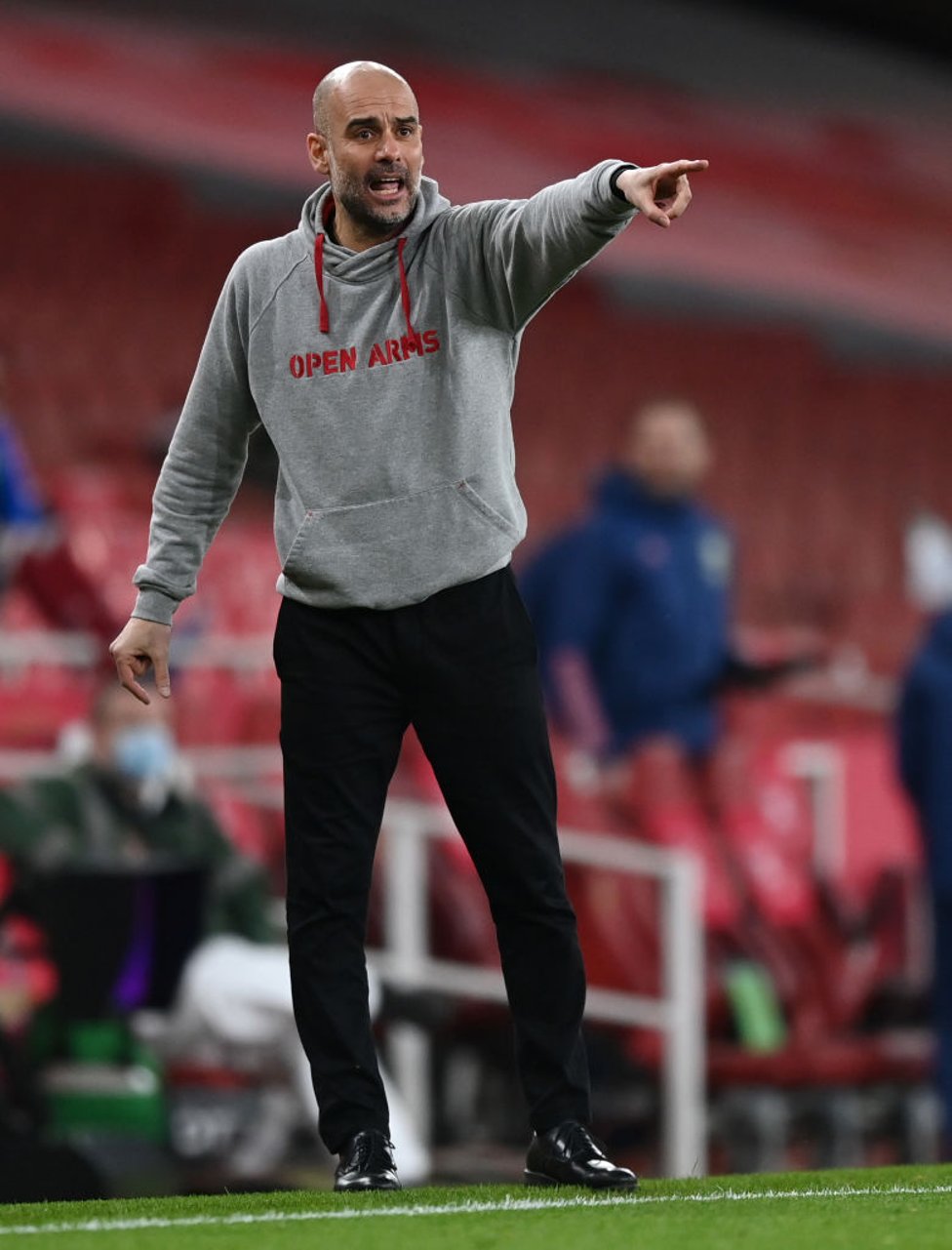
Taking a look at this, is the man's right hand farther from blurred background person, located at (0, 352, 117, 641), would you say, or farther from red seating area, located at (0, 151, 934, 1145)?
red seating area, located at (0, 151, 934, 1145)

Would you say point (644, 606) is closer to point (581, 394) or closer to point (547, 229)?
point (547, 229)

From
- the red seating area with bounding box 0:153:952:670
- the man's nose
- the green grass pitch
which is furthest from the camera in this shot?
the red seating area with bounding box 0:153:952:670

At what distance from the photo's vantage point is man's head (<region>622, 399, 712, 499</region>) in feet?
24.3

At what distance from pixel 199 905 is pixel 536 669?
2.10 m

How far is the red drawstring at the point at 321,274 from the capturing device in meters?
3.33

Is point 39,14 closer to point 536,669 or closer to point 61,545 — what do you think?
point 61,545

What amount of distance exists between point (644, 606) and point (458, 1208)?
14.3ft

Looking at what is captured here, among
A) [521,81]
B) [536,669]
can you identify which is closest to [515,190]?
[521,81]

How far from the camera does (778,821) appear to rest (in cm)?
813

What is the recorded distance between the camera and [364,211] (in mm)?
3283

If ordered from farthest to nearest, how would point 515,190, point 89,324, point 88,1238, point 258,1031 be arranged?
1. point 515,190
2. point 89,324
3. point 258,1031
4. point 88,1238

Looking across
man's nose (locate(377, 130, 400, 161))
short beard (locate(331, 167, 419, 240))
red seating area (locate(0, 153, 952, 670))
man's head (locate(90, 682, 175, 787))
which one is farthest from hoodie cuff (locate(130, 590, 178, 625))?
red seating area (locate(0, 153, 952, 670))

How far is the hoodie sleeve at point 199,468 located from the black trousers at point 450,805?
26 centimetres

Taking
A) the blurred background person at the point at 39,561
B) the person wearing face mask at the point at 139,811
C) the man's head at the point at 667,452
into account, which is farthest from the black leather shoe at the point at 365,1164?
the man's head at the point at 667,452
